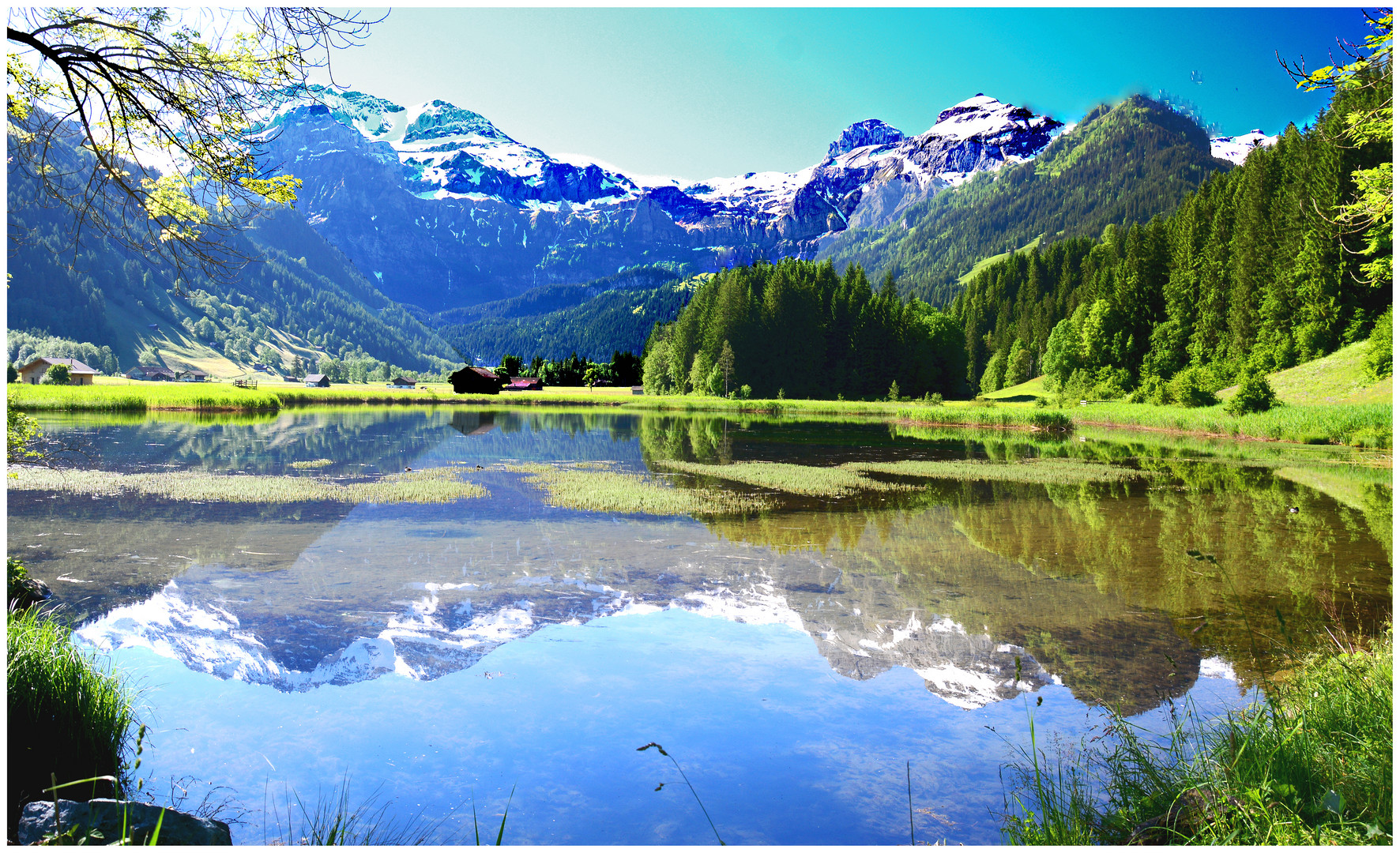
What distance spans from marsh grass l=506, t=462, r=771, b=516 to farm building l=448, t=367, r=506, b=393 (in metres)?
106

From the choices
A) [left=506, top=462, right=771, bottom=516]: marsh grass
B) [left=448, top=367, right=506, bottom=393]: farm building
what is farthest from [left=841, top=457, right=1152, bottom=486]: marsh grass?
[left=448, top=367, right=506, bottom=393]: farm building

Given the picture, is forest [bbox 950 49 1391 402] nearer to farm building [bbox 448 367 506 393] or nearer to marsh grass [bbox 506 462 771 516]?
marsh grass [bbox 506 462 771 516]

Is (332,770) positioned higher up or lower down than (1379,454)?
lower down

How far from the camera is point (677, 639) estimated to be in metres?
10.2

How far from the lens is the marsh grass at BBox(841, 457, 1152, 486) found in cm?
2800

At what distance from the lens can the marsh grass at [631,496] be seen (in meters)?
20.6

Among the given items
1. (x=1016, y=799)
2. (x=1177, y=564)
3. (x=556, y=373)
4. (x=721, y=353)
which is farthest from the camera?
(x=556, y=373)

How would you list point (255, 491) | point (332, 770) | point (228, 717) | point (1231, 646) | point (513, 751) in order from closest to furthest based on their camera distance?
point (332, 770) < point (513, 751) < point (228, 717) < point (1231, 646) < point (255, 491)

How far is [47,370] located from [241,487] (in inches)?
3904

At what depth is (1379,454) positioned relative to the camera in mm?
33938

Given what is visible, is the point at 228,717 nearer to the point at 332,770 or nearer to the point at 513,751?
the point at 332,770

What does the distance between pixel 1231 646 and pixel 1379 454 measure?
34.6 meters

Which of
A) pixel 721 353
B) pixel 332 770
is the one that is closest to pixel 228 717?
pixel 332 770

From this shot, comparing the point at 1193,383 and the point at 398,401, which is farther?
the point at 398,401
